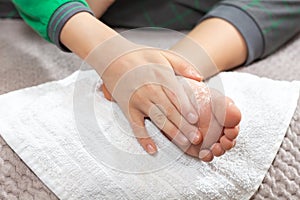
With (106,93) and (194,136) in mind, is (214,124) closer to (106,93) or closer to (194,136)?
(194,136)

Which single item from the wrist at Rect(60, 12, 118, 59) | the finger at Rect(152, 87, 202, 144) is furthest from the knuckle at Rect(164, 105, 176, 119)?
the wrist at Rect(60, 12, 118, 59)

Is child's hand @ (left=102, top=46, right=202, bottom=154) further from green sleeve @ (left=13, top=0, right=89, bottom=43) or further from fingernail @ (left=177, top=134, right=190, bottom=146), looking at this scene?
green sleeve @ (left=13, top=0, right=89, bottom=43)

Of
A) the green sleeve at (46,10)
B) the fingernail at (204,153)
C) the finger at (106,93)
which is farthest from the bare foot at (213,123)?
the green sleeve at (46,10)

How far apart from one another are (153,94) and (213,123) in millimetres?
86

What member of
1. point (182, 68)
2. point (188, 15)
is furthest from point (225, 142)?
point (188, 15)

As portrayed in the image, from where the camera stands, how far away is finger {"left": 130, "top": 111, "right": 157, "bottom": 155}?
64cm

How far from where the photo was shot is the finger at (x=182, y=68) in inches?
26.6

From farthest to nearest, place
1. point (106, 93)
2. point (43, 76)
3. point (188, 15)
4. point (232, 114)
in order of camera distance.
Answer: point (188, 15) → point (43, 76) → point (106, 93) → point (232, 114)

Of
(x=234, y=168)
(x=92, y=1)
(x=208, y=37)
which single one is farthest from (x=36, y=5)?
(x=234, y=168)

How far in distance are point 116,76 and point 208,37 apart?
8.6 inches

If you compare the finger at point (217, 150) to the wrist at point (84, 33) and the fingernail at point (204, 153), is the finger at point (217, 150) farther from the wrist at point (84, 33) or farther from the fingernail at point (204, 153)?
the wrist at point (84, 33)

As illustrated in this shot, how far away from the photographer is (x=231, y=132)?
24.3 inches

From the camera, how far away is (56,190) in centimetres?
63

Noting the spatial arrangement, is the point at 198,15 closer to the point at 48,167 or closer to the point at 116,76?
the point at 116,76
